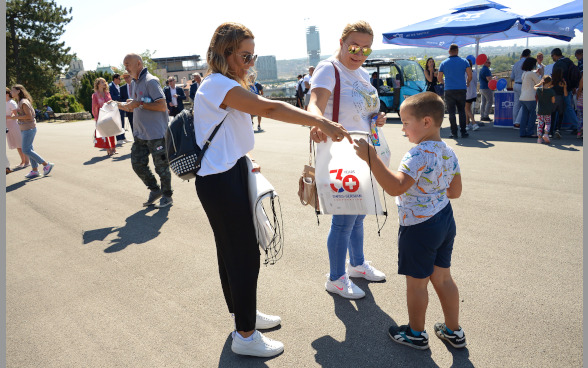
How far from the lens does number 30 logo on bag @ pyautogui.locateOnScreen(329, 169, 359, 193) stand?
2678 millimetres

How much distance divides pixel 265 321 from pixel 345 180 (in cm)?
119

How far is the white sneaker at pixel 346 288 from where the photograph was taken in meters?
3.36

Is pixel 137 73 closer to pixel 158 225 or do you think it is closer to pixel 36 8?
pixel 158 225

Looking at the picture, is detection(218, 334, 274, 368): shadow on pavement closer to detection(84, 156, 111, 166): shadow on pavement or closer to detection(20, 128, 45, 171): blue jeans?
detection(20, 128, 45, 171): blue jeans

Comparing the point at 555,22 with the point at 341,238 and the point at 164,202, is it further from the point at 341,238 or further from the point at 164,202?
Result: the point at 341,238

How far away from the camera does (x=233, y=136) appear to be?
248cm

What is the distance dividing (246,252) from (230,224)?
0.21m

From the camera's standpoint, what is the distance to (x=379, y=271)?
3715 millimetres

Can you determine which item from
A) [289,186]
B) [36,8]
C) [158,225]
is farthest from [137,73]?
[36,8]

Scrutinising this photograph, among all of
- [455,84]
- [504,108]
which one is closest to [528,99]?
[455,84]

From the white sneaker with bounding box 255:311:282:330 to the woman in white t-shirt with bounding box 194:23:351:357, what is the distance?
0.41 m

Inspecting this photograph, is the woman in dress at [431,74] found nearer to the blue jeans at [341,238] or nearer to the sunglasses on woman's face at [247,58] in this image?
the blue jeans at [341,238]

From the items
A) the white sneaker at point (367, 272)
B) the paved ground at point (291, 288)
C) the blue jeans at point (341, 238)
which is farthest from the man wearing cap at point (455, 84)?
the blue jeans at point (341, 238)

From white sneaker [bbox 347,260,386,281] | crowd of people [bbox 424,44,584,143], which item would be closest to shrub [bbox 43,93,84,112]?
crowd of people [bbox 424,44,584,143]
